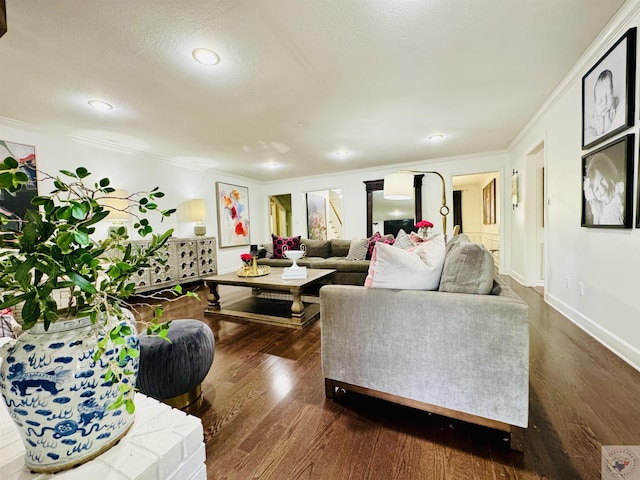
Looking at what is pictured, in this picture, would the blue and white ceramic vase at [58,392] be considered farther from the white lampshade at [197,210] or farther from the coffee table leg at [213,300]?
the white lampshade at [197,210]

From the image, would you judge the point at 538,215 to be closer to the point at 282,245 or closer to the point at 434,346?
the point at 434,346

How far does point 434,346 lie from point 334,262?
296 cm

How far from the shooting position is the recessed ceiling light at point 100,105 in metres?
2.72

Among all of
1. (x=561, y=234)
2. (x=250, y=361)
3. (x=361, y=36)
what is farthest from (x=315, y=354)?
(x=561, y=234)

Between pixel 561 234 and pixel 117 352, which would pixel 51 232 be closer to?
pixel 117 352

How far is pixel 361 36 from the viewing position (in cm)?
189

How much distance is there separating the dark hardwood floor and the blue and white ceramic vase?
2.55ft

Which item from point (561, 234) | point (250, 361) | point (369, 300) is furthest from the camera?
point (561, 234)

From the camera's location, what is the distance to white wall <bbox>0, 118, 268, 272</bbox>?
10.9 feet

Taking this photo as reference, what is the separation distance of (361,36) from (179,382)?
2465mm

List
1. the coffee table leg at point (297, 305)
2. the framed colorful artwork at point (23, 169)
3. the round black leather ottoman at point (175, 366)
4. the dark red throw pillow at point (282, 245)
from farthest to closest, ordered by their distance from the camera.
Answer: the dark red throw pillow at point (282, 245) < the framed colorful artwork at point (23, 169) < the coffee table leg at point (297, 305) < the round black leather ottoman at point (175, 366)

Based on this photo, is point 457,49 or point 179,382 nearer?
point 179,382

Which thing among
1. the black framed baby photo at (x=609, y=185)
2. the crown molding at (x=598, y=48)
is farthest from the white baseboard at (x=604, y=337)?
the crown molding at (x=598, y=48)

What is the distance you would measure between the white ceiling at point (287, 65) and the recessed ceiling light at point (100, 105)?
0.08m
